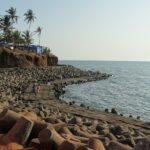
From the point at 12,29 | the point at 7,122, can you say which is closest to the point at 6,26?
the point at 12,29

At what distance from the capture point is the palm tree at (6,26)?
7694 centimetres

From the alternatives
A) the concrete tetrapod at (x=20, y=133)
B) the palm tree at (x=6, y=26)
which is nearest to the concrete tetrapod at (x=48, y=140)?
the concrete tetrapod at (x=20, y=133)

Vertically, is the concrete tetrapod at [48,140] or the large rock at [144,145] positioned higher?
the large rock at [144,145]

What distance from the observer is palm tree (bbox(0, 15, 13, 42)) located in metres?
76.9

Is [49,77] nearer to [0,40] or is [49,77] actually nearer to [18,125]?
[0,40]

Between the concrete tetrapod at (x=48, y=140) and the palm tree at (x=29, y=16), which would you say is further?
the palm tree at (x=29, y=16)

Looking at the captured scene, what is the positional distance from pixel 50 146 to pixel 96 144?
2.93 feet

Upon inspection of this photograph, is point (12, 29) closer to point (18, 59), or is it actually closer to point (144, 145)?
point (18, 59)

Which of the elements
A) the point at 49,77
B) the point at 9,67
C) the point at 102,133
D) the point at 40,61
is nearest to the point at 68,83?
the point at 49,77

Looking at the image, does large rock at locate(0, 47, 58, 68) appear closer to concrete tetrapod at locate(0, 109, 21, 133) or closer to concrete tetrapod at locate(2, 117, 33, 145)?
concrete tetrapod at locate(0, 109, 21, 133)

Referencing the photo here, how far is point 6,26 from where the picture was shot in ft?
254

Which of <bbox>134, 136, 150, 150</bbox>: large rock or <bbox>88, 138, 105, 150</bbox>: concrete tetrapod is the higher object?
<bbox>134, 136, 150, 150</bbox>: large rock

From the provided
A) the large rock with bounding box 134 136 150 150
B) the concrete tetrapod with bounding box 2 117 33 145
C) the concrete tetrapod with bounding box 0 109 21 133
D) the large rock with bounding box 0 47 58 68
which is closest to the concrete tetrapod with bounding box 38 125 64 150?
the concrete tetrapod with bounding box 2 117 33 145

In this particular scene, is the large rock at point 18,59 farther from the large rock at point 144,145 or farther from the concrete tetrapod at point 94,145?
the large rock at point 144,145
